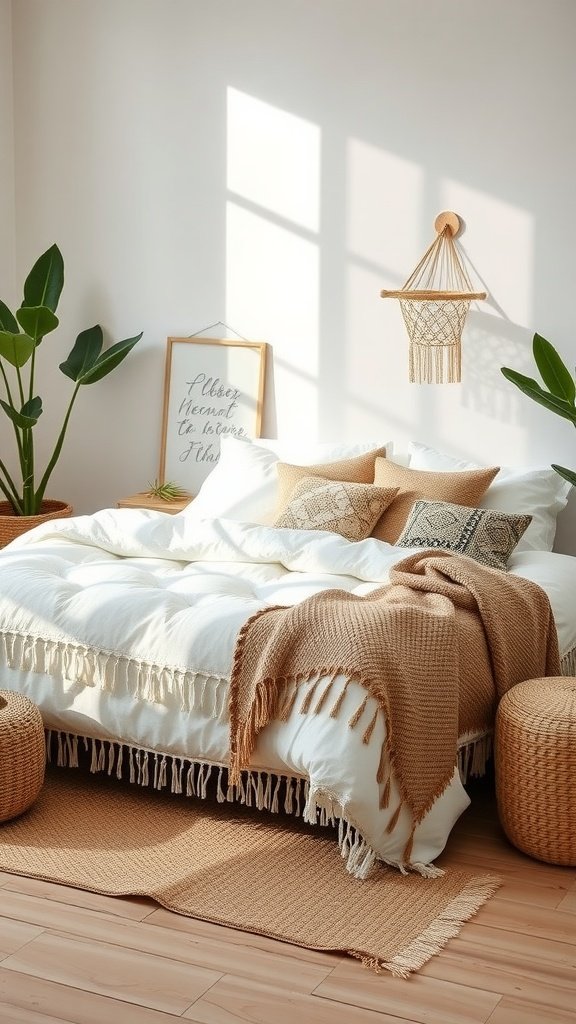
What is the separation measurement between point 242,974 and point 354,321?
10.6 ft

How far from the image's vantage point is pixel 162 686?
10.6ft

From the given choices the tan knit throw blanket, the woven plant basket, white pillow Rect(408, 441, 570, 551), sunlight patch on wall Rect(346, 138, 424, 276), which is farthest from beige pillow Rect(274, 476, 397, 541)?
the woven plant basket

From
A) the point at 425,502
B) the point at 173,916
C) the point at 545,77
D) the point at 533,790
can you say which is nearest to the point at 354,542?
the point at 425,502

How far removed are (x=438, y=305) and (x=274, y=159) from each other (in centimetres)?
109

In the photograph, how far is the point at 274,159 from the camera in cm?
519

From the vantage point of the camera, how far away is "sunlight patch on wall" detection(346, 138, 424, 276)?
492cm

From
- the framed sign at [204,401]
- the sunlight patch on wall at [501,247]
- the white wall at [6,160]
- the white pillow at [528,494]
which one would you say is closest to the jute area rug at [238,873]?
the white pillow at [528,494]

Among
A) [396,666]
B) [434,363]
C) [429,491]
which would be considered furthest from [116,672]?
[434,363]

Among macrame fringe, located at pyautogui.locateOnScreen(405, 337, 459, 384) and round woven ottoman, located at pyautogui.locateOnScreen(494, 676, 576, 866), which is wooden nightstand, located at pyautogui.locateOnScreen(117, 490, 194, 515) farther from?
round woven ottoman, located at pyautogui.locateOnScreen(494, 676, 576, 866)

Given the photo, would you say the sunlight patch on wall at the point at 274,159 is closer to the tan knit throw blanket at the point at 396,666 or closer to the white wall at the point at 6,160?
the white wall at the point at 6,160

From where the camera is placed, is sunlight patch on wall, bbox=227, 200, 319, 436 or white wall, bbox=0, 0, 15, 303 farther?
white wall, bbox=0, 0, 15, 303

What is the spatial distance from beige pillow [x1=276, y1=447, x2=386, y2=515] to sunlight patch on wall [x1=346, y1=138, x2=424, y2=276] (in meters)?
0.86

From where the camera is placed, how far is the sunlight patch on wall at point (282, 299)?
522 cm

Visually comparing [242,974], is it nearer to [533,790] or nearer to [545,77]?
[533,790]
